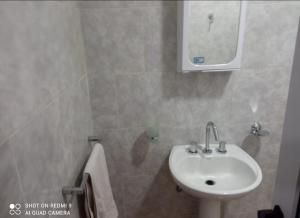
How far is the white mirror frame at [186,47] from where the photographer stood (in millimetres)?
1201

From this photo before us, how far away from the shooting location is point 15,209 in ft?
2.02

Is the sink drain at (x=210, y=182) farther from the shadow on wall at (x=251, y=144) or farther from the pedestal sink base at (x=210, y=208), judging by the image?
the shadow on wall at (x=251, y=144)

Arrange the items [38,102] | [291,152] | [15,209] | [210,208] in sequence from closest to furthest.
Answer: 1. [291,152]
2. [15,209]
3. [38,102]
4. [210,208]

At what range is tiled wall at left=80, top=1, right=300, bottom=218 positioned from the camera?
1.28m

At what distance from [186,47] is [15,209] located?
40.4 inches

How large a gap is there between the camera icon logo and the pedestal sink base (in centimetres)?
103

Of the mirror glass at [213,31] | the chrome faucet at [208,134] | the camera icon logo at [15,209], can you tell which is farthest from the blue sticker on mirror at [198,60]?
the camera icon logo at [15,209]

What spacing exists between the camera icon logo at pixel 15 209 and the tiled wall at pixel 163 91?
84cm

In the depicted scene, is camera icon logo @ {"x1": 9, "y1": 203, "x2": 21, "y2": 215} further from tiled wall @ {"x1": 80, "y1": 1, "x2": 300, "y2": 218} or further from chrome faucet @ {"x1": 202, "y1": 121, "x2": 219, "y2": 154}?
chrome faucet @ {"x1": 202, "y1": 121, "x2": 219, "y2": 154}

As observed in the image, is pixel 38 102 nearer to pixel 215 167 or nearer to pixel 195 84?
Result: pixel 195 84

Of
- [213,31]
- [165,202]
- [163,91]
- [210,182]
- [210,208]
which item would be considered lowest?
[165,202]

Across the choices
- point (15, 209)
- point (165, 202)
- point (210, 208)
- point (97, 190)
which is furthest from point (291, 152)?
point (165, 202)

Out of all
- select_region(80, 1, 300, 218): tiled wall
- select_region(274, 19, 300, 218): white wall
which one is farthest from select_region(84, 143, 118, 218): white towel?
select_region(274, 19, 300, 218): white wall

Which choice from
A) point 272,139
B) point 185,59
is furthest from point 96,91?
point 272,139
